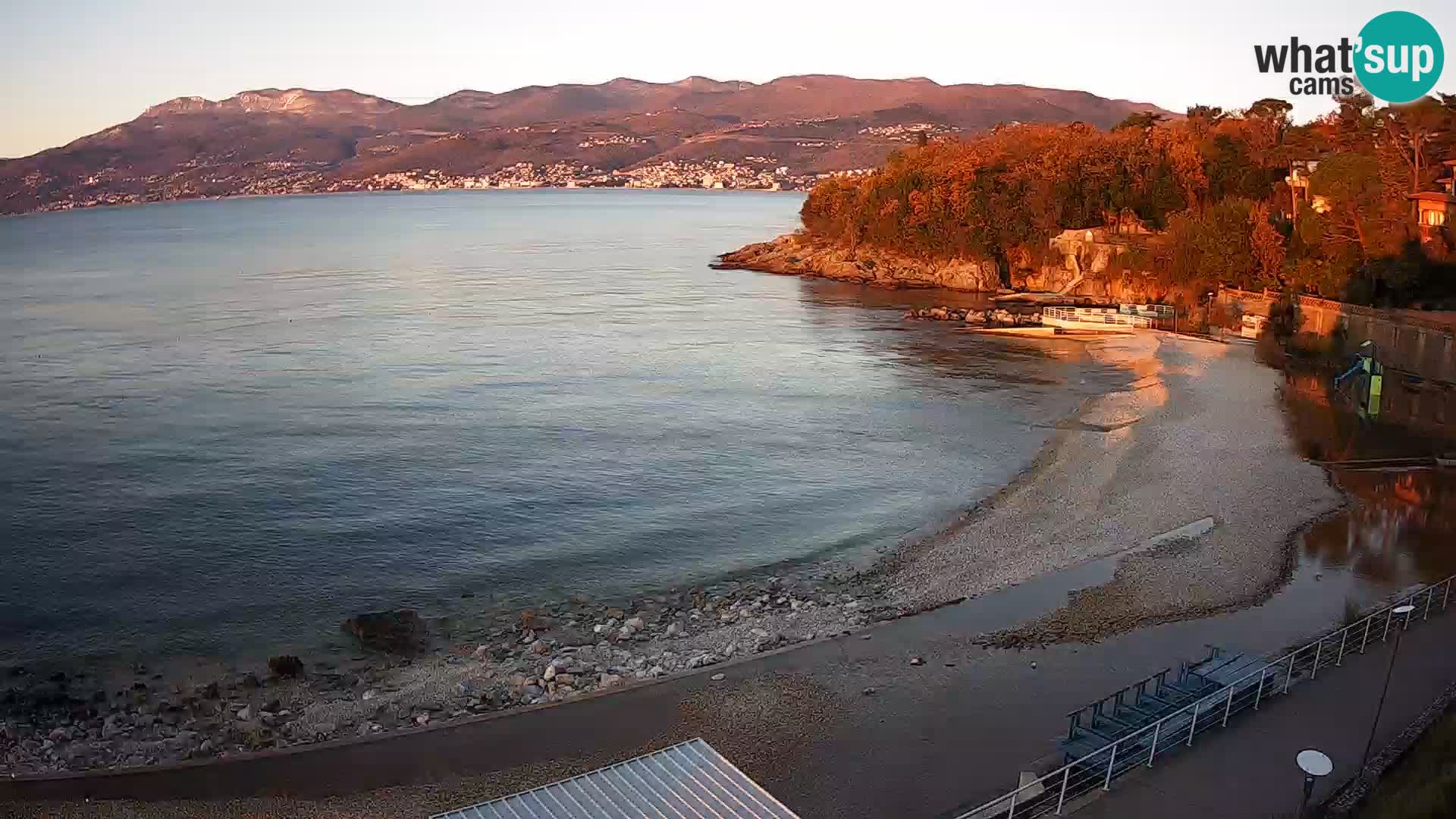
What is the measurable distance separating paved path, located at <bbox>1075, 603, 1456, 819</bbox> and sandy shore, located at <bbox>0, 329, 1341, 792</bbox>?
3681 millimetres

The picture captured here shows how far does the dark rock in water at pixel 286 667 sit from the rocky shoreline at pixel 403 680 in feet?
0.08

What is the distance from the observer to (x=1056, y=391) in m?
37.3

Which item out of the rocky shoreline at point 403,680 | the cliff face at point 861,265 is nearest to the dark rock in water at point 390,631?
the rocky shoreline at point 403,680

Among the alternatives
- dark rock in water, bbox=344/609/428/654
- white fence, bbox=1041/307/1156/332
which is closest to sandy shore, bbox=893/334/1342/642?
dark rock in water, bbox=344/609/428/654

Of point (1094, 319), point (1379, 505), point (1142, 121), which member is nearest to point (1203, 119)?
point (1142, 121)

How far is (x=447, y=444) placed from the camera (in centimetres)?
3044

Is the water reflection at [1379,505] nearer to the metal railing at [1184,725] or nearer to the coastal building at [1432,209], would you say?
the metal railing at [1184,725]

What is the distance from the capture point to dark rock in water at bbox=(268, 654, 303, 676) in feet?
53.1

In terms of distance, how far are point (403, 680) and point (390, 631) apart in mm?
1900

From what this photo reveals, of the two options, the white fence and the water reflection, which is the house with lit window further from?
the white fence

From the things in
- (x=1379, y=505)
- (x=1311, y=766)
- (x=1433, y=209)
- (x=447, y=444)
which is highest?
(x=1433, y=209)

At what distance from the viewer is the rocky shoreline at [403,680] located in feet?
46.3

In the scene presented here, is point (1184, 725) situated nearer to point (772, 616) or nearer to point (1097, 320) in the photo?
point (772, 616)

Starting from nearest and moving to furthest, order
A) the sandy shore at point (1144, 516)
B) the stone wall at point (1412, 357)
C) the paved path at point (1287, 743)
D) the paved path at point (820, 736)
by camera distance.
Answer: the paved path at point (1287, 743), the paved path at point (820, 736), the sandy shore at point (1144, 516), the stone wall at point (1412, 357)
